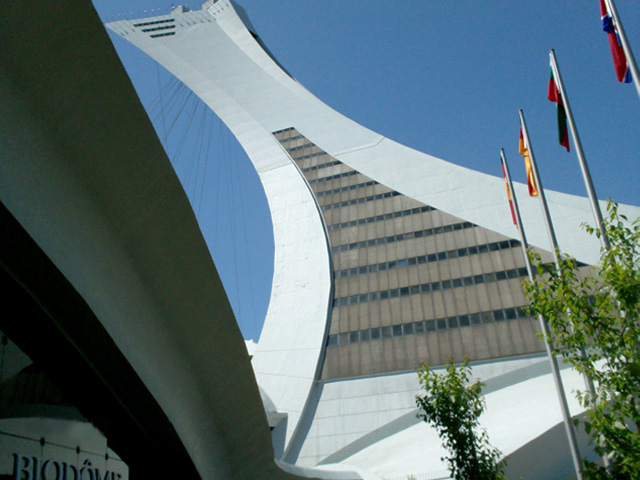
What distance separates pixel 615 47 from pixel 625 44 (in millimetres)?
680

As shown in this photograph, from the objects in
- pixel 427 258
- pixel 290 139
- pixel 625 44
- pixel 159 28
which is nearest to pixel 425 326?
pixel 427 258

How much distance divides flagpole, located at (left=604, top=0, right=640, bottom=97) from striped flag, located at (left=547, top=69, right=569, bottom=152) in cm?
287

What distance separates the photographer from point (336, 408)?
27.4 meters

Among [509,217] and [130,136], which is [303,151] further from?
[130,136]

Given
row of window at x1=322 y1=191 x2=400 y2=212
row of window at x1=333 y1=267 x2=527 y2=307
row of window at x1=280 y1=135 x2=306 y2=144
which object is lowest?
row of window at x1=333 y1=267 x2=527 y2=307

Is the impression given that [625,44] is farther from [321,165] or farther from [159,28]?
[159,28]

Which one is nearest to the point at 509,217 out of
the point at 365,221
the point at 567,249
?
the point at 567,249

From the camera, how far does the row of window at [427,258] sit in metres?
30.9

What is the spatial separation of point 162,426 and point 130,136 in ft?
19.7

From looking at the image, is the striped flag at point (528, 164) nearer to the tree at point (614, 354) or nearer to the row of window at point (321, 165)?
the tree at point (614, 354)

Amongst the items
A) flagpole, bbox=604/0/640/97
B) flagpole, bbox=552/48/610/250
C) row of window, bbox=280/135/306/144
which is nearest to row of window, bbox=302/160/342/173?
row of window, bbox=280/135/306/144

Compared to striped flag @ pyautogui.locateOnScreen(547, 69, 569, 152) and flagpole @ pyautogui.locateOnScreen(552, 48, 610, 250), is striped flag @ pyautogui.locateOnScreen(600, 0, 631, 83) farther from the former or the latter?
striped flag @ pyautogui.locateOnScreen(547, 69, 569, 152)

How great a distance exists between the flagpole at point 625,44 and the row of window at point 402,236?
72.8ft

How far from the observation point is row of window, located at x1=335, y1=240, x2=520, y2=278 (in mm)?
30875
